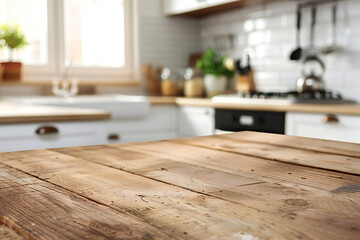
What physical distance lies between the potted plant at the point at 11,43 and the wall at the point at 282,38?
67.6 inches

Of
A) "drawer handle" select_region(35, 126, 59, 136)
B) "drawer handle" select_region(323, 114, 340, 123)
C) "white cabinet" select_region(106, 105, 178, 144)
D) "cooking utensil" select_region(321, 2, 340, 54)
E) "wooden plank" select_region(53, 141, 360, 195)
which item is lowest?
"white cabinet" select_region(106, 105, 178, 144)

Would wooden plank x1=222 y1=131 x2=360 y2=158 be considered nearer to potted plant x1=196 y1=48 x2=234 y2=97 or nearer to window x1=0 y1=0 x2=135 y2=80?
potted plant x1=196 y1=48 x2=234 y2=97

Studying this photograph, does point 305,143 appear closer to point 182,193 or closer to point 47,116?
point 182,193

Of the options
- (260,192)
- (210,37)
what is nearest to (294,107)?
(210,37)

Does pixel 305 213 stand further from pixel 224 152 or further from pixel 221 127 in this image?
pixel 221 127

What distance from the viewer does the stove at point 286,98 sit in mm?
2785

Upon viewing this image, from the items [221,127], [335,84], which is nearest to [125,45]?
[221,127]

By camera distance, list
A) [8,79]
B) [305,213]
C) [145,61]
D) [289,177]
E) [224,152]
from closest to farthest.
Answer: [305,213] < [289,177] < [224,152] < [8,79] < [145,61]

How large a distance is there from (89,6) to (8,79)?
101cm

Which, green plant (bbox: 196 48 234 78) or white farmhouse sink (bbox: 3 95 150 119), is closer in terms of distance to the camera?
white farmhouse sink (bbox: 3 95 150 119)

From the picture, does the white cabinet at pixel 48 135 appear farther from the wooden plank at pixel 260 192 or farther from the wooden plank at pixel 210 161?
the wooden plank at pixel 260 192

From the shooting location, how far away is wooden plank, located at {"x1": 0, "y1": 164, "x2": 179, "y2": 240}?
492 mm

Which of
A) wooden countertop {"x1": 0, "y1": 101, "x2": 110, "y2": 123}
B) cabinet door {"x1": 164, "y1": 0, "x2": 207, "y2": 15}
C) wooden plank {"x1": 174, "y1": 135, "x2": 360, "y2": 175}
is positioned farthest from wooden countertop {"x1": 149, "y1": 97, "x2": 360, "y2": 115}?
wooden plank {"x1": 174, "y1": 135, "x2": 360, "y2": 175}

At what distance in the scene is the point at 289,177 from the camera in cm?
78
